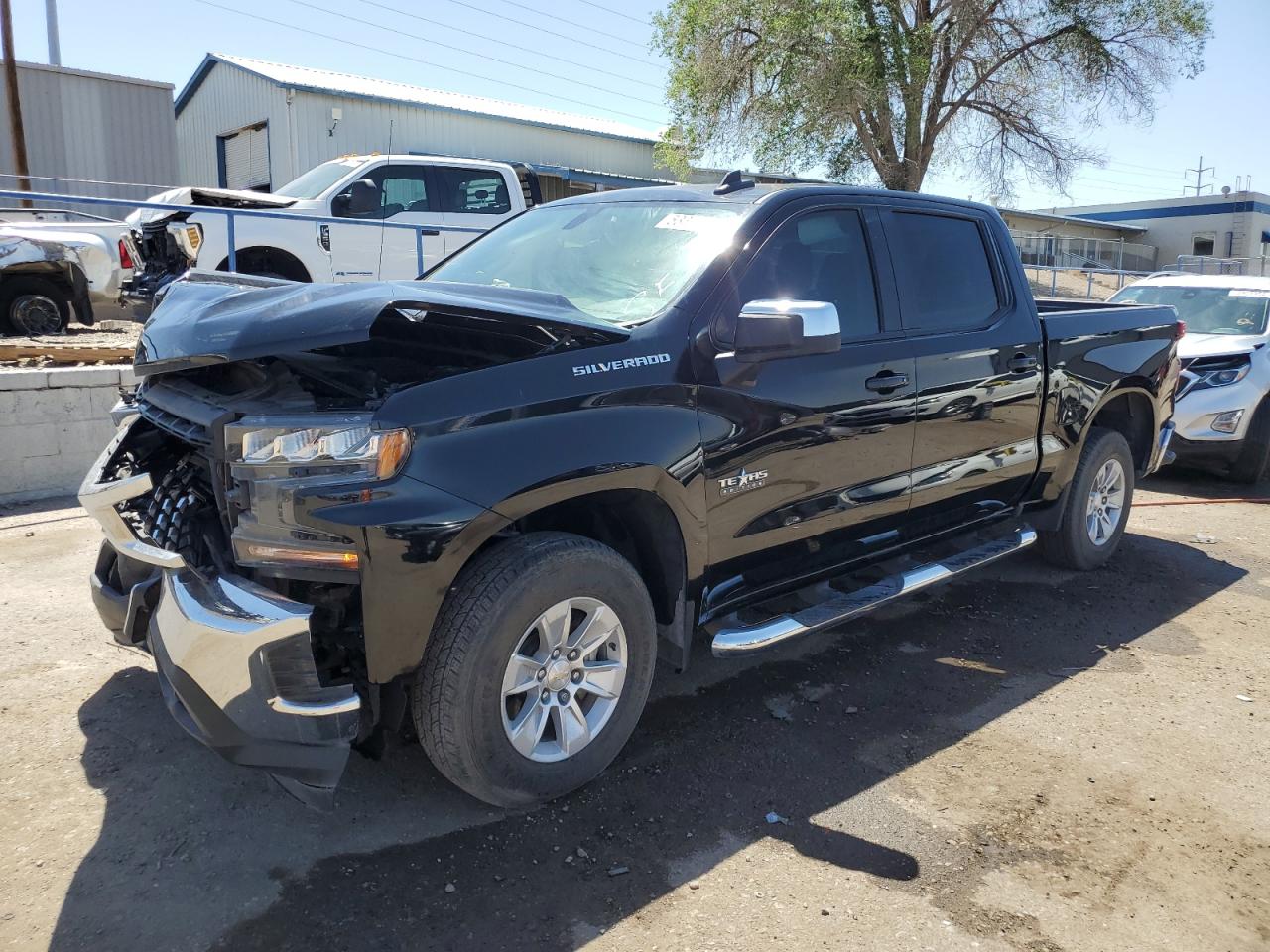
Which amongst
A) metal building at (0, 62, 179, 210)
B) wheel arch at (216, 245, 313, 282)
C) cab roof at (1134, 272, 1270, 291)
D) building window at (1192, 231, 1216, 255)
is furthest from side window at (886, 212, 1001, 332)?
building window at (1192, 231, 1216, 255)

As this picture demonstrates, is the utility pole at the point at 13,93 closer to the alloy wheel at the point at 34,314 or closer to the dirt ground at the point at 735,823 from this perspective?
the alloy wheel at the point at 34,314

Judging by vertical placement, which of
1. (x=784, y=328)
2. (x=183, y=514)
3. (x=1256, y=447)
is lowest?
(x=1256, y=447)

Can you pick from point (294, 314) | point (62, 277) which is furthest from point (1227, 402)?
point (62, 277)

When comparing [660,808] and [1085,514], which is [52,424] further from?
[1085,514]

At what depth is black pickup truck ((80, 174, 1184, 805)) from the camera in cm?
260

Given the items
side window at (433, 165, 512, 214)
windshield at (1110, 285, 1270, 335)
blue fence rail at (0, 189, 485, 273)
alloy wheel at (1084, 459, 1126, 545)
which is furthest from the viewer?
side window at (433, 165, 512, 214)

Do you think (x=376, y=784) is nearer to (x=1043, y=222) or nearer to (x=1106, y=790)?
(x=1106, y=790)

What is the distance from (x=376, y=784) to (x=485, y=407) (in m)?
1.36

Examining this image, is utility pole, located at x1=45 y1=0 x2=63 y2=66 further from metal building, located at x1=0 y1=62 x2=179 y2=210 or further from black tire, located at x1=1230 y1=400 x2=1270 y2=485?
black tire, located at x1=1230 y1=400 x2=1270 y2=485

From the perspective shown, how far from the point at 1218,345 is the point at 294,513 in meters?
8.41

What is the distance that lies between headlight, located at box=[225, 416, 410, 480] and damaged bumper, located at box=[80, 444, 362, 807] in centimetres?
34

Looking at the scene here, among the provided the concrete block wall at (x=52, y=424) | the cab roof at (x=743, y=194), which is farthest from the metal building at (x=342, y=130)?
the cab roof at (x=743, y=194)

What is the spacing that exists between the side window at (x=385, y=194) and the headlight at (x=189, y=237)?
1.58m

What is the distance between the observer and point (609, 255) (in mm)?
3799
